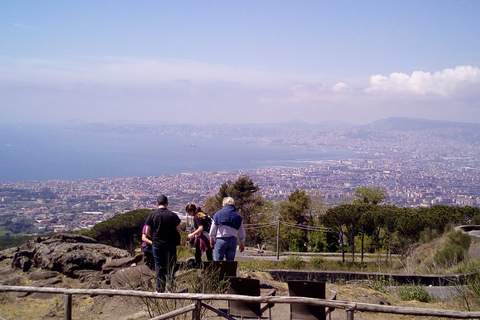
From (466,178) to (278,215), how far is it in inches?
2685

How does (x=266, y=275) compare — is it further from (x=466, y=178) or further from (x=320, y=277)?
(x=466, y=178)

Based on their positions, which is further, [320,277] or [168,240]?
[320,277]

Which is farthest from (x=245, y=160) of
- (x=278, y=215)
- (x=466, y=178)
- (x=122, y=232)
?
(x=122, y=232)

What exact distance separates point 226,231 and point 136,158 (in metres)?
132

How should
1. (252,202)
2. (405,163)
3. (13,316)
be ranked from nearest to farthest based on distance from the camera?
1. (13,316)
2. (252,202)
3. (405,163)

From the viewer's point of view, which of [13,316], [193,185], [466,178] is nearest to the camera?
[13,316]

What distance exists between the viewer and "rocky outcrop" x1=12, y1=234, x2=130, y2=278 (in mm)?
8906

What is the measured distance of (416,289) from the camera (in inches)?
308

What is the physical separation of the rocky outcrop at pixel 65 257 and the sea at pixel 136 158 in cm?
7987

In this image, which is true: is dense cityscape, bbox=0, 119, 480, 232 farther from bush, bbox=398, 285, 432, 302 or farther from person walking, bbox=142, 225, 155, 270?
bush, bbox=398, 285, 432, 302

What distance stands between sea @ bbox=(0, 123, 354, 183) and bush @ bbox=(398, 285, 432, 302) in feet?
279

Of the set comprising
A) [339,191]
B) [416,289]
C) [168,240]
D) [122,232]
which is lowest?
[339,191]

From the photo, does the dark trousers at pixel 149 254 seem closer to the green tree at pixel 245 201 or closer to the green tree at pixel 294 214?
the green tree at pixel 294 214

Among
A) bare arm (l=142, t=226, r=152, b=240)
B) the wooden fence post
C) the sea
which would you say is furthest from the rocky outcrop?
the sea
